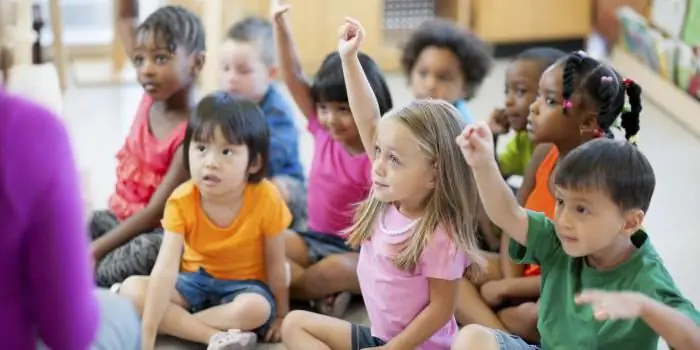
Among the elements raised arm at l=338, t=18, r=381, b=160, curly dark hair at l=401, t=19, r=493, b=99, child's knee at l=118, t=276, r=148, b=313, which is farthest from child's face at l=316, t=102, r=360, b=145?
child's knee at l=118, t=276, r=148, b=313

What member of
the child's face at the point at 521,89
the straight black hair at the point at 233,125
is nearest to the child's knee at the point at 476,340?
the straight black hair at the point at 233,125

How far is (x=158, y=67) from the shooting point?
219cm

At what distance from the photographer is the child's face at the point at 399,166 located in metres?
1.64

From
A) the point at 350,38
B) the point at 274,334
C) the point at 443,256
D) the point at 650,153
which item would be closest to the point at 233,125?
the point at 350,38

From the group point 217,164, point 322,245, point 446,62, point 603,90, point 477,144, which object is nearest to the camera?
point 477,144

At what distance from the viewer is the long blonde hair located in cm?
163

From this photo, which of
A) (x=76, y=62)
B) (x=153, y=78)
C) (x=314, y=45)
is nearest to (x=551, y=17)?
(x=314, y=45)

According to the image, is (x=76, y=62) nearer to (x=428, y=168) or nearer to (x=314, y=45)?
(x=314, y=45)

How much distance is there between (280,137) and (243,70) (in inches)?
6.6

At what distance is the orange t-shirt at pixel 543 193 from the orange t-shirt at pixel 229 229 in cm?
46

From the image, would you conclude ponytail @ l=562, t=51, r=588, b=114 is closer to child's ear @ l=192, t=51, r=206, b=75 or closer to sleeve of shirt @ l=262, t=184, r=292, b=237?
sleeve of shirt @ l=262, t=184, r=292, b=237

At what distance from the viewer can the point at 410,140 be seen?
64.3 inches

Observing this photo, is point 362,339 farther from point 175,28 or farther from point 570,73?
point 175,28

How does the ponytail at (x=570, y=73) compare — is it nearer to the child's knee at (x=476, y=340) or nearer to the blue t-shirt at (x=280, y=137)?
the child's knee at (x=476, y=340)
